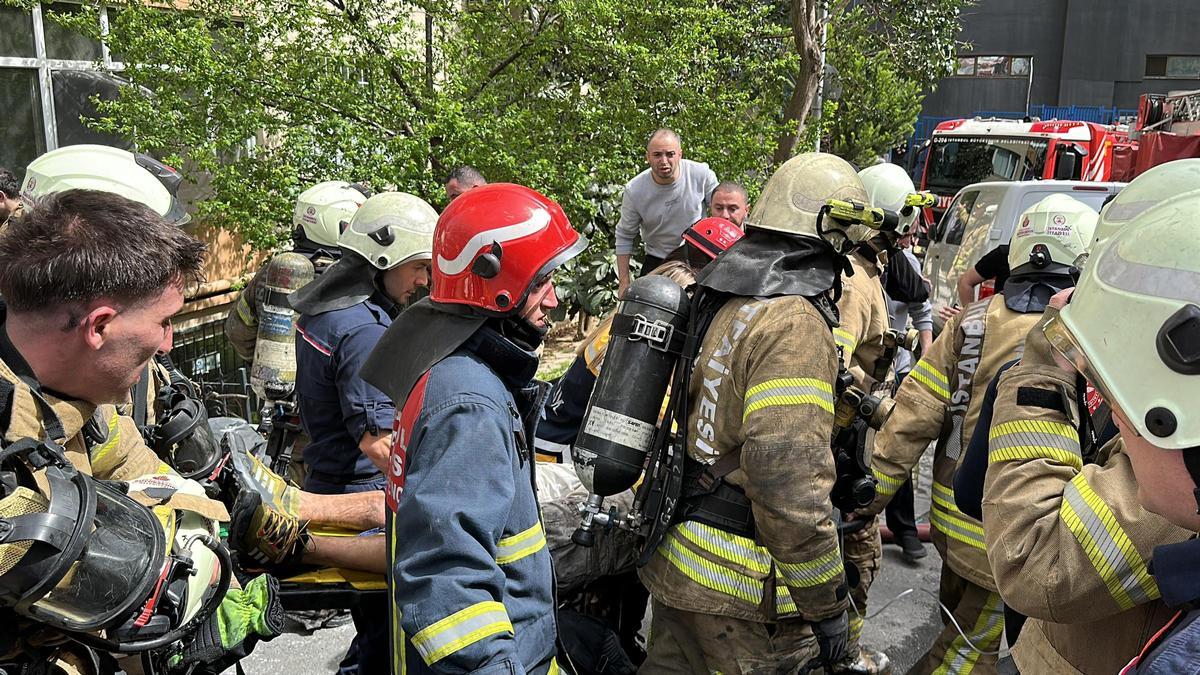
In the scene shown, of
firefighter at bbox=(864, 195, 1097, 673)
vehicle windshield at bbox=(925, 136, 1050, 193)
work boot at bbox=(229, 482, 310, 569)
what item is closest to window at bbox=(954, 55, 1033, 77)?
vehicle windshield at bbox=(925, 136, 1050, 193)

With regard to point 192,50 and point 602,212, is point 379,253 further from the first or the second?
point 602,212

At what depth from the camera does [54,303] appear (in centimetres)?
180

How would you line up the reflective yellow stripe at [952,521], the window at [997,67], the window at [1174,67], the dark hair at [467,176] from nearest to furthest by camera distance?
the reflective yellow stripe at [952,521]
the dark hair at [467,176]
the window at [1174,67]
the window at [997,67]

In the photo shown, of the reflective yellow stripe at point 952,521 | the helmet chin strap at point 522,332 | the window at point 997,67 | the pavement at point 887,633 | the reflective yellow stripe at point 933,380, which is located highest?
the window at point 997,67

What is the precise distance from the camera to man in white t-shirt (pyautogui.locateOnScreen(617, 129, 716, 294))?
6.49m

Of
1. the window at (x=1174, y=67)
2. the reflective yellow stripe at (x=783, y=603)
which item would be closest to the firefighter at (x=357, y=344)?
the reflective yellow stripe at (x=783, y=603)

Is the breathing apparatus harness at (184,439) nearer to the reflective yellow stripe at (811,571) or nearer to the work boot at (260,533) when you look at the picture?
the work boot at (260,533)

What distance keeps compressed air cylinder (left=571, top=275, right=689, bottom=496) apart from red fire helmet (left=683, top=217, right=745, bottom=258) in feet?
4.25

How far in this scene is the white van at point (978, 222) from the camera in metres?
7.66

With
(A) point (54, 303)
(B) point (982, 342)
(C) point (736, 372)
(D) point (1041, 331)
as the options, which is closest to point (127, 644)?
(A) point (54, 303)

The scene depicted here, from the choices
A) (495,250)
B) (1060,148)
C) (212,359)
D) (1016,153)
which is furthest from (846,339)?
(1016,153)

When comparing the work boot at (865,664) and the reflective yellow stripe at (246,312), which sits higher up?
the reflective yellow stripe at (246,312)

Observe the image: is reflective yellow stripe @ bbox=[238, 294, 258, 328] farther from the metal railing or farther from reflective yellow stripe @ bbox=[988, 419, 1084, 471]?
reflective yellow stripe @ bbox=[988, 419, 1084, 471]

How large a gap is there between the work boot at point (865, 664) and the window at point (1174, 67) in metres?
35.2
